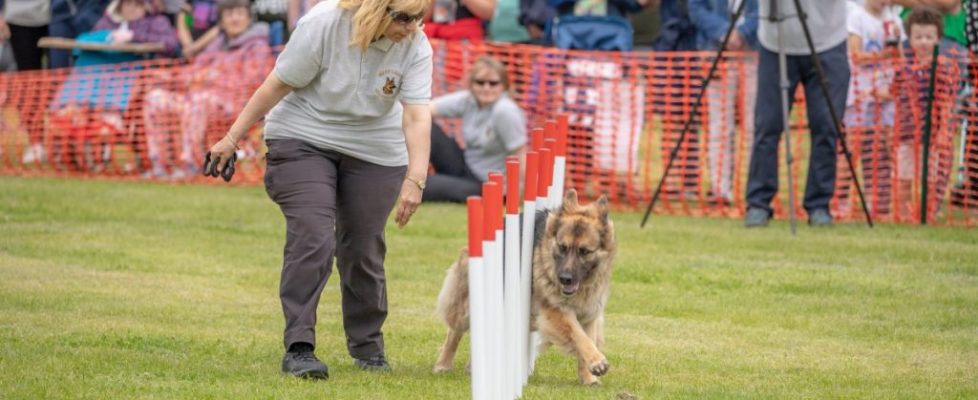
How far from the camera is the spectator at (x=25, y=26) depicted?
17.8 meters

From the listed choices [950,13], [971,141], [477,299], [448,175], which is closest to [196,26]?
[448,175]

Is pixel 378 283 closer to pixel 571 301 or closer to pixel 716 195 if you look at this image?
pixel 571 301

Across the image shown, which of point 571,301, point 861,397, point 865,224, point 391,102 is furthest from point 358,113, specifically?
point 865,224

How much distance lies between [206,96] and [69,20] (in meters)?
2.80

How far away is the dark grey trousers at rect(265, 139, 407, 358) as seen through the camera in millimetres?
7008

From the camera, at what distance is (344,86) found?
697cm

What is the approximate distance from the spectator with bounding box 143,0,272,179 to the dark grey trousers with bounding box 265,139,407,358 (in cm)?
894

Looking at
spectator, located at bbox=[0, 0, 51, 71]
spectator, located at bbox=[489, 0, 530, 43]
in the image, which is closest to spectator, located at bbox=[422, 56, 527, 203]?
spectator, located at bbox=[489, 0, 530, 43]

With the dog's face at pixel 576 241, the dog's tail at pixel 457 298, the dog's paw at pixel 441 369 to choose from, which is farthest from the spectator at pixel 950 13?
the dog's paw at pixel 441 369

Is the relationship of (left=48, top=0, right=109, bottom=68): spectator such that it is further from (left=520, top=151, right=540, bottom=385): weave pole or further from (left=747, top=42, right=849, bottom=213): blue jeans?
(left=520, top=151, right=540, bottom=385): weave pole

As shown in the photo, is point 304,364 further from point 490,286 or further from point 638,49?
point 638,49

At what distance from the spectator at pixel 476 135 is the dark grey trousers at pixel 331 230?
6174 millimetres

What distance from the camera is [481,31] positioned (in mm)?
15531

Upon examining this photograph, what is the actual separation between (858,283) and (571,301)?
3.59 meters
